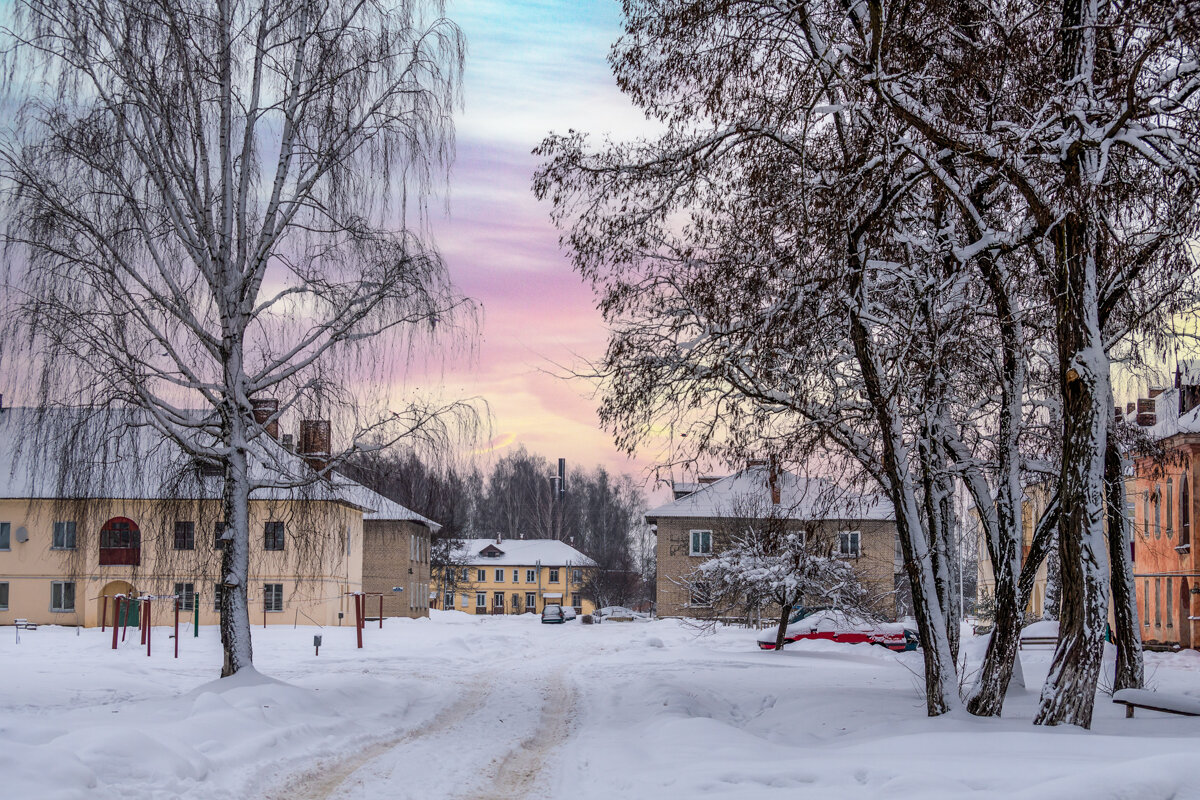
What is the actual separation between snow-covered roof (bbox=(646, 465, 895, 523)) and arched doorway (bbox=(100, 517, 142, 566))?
23.3 meters

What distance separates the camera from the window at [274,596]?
45.0m

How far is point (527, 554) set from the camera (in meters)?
100

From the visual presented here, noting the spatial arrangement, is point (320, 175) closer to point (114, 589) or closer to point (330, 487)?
point (330, 487)

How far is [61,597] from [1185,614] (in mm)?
42462

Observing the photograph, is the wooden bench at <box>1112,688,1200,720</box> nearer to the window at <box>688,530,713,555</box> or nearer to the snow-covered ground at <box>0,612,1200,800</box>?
the snow-covered ground at <box>0,612,1200,800</box>

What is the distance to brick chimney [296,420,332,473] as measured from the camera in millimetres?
14852

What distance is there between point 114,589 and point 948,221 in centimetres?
4282

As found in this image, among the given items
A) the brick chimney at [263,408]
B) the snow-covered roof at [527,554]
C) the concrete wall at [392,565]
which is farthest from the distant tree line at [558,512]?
the brick chimney at [263,408]

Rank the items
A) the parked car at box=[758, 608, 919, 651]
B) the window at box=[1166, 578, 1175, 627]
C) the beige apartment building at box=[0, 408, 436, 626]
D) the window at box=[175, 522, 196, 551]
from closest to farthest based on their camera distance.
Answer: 1. the beige apartment building at box=[0, 408, 436, 626]
2. the window at box=[175, 522, 196, 551]
3. the parked car at box=[758, 608, 919, 651]
4. the window at box=[1166, 578, 1175, 627]

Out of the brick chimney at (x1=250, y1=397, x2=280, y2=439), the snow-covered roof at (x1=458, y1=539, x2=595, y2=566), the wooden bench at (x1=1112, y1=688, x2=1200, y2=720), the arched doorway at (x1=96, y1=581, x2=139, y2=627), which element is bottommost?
the snow-covered roof at (x1=458, y1=539, x2=595, y2=566)

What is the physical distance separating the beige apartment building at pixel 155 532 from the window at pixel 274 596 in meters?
0.05

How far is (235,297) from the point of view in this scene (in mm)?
14922

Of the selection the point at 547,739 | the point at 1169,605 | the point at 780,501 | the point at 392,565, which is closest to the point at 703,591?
the point at 780,501

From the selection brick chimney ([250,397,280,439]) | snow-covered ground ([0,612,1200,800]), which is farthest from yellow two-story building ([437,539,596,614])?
brick chimney ([250,397,280,439])
